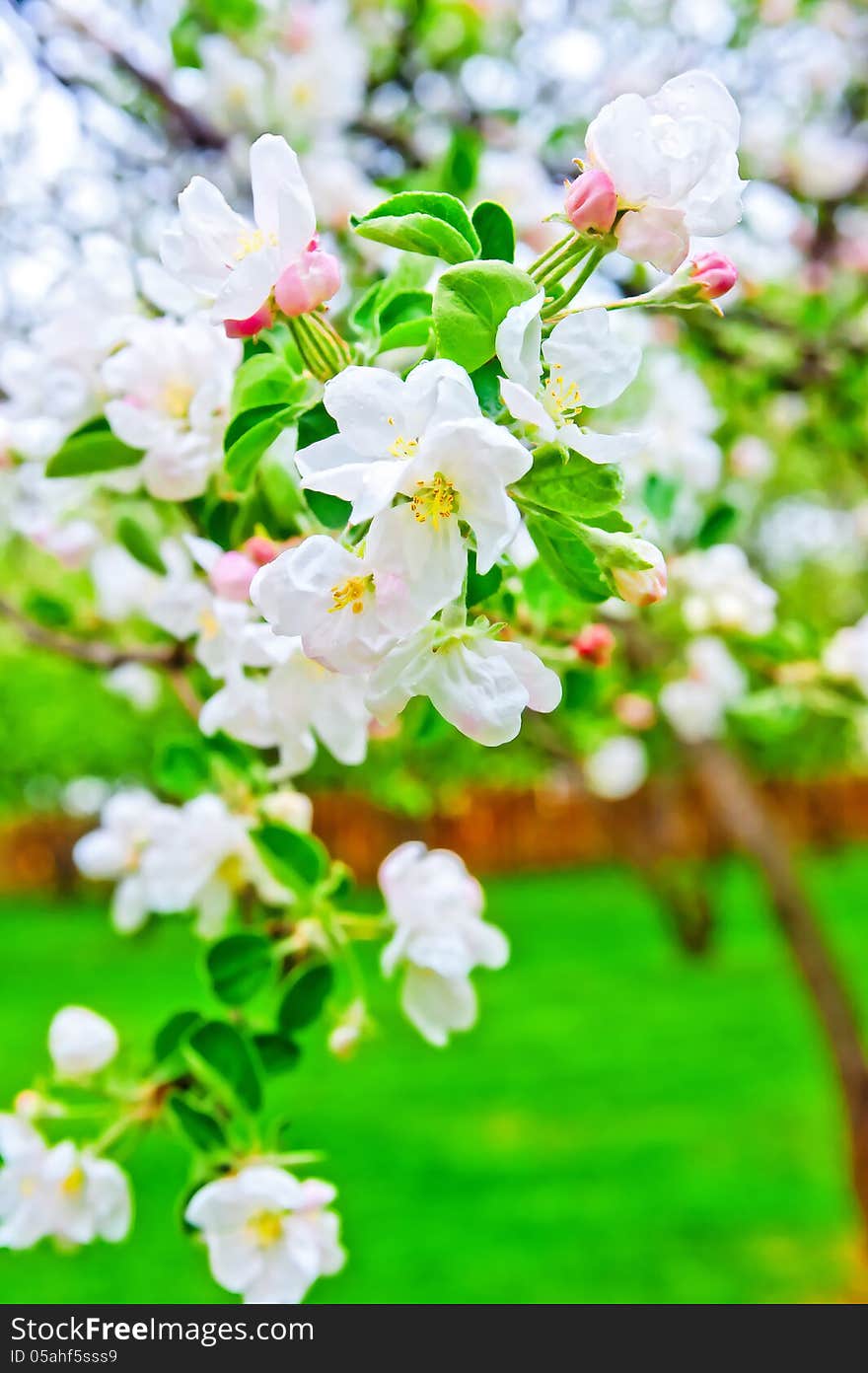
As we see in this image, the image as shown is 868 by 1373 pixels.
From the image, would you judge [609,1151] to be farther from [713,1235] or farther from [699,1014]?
[699,1014]

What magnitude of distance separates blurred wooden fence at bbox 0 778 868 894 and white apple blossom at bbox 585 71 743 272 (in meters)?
13.7

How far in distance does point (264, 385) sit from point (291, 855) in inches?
18.5

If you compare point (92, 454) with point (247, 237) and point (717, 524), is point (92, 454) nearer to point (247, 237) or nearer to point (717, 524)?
point (247, 237)

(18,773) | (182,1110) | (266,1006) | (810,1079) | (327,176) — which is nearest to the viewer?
(182,1110)

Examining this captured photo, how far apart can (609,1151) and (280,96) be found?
15.6 ft

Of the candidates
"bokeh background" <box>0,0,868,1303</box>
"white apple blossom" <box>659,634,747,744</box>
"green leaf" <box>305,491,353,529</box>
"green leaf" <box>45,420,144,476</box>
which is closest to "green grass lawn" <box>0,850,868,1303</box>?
"bokeh background" <box>0,0,868,1303</box>

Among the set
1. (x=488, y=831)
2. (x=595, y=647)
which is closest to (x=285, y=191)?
(x=595, y=647)

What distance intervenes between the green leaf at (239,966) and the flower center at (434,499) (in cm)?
59

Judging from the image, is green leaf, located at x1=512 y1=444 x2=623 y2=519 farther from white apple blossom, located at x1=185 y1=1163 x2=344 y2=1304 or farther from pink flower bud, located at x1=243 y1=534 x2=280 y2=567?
white apple blossom, located at x1=185 y1=1163 x2=344 y2=1304

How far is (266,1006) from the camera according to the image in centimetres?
122

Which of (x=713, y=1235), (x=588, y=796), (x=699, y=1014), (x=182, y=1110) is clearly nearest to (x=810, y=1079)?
(x=699, y=1014)

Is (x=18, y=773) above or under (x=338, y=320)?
above

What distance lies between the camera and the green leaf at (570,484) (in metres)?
0.68

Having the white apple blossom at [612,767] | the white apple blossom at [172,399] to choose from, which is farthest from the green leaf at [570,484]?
the white apple blossom at [612,767]
